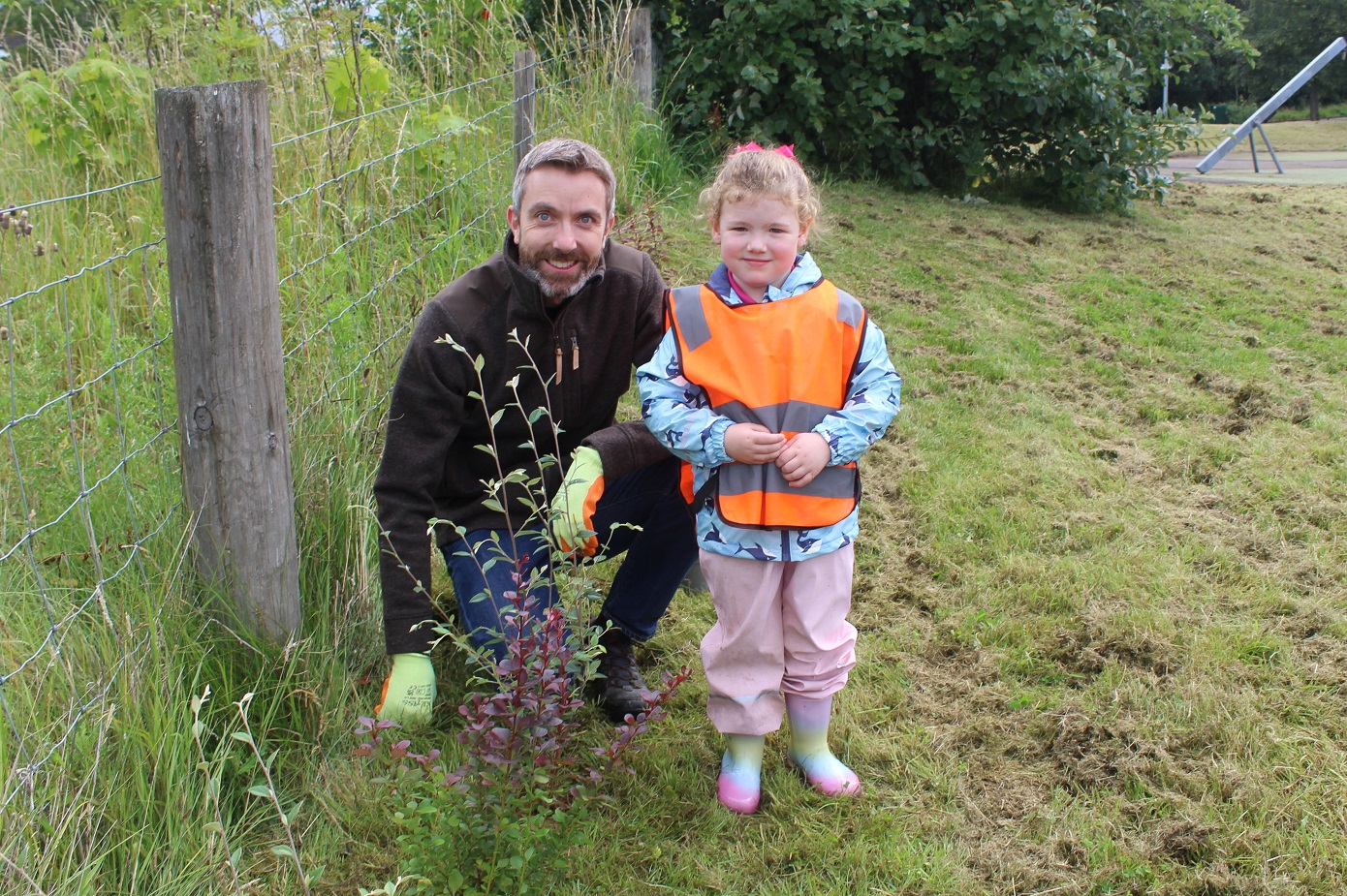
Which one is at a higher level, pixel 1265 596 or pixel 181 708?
pixel 181 708

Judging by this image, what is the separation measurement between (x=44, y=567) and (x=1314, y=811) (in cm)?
290

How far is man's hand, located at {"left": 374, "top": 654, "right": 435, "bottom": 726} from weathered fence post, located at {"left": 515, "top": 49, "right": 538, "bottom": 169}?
2.65m

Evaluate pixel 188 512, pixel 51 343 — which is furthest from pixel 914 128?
pixel 188 512

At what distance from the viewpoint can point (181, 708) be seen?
231 cm

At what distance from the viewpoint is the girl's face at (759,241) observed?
7.83 ft

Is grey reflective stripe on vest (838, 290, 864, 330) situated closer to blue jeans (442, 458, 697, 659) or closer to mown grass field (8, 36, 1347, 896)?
blue jeans (442, 458, 697, 659)

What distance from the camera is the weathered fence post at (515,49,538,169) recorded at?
4.62m

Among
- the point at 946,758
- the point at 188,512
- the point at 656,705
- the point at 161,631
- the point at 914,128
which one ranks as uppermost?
the point at 914,128

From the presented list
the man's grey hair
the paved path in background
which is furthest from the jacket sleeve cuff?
the paved path in background

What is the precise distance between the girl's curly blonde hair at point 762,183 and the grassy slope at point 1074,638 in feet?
4.23

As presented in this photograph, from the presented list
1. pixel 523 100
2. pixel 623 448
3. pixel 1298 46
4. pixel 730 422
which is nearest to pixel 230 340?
pixel 623 448

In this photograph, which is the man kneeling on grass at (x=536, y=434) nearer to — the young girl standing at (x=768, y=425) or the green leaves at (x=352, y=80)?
the young girl standing at (x=768, y=425)

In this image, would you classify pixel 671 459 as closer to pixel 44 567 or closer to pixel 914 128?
pixel 44 567

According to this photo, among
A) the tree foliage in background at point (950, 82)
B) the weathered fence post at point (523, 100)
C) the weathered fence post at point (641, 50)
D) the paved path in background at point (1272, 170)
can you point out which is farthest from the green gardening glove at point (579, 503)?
the paved path in background at point (1272, 170)
